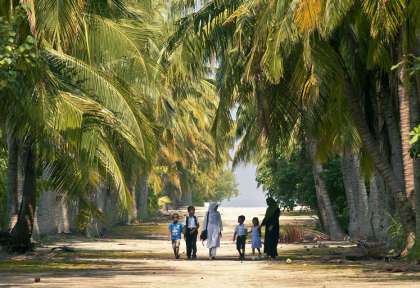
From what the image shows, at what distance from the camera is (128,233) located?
A: 154 ft

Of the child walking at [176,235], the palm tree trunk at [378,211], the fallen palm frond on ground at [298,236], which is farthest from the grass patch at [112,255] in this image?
the fallen palm frond on ground at [298,236]

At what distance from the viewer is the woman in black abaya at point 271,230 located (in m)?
26.4

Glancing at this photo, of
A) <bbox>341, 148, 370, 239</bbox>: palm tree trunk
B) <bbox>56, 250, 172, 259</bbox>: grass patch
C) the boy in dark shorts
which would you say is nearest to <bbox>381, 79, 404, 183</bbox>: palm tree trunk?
the boy in dark shorts

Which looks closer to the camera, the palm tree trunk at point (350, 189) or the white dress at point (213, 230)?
the white dress at point (213, 230)

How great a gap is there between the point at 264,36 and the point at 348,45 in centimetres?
206

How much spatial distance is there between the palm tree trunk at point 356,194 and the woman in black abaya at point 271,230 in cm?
605

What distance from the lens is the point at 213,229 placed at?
26391mm

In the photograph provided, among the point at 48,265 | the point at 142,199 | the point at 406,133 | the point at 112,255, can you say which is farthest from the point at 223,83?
the point at 142,199

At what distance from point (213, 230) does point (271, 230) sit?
4.69 ft

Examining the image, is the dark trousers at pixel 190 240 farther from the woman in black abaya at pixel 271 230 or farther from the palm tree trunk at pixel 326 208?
the palm tree trunk at pixel 326 208

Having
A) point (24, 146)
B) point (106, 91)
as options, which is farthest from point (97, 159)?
point (24, 146)

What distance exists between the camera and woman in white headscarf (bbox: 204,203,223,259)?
2619cm

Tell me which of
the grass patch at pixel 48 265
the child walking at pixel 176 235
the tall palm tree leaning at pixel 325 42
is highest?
the tall palm tree leaning at pixel 325 42

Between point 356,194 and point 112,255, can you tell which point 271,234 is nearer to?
point 112,255
